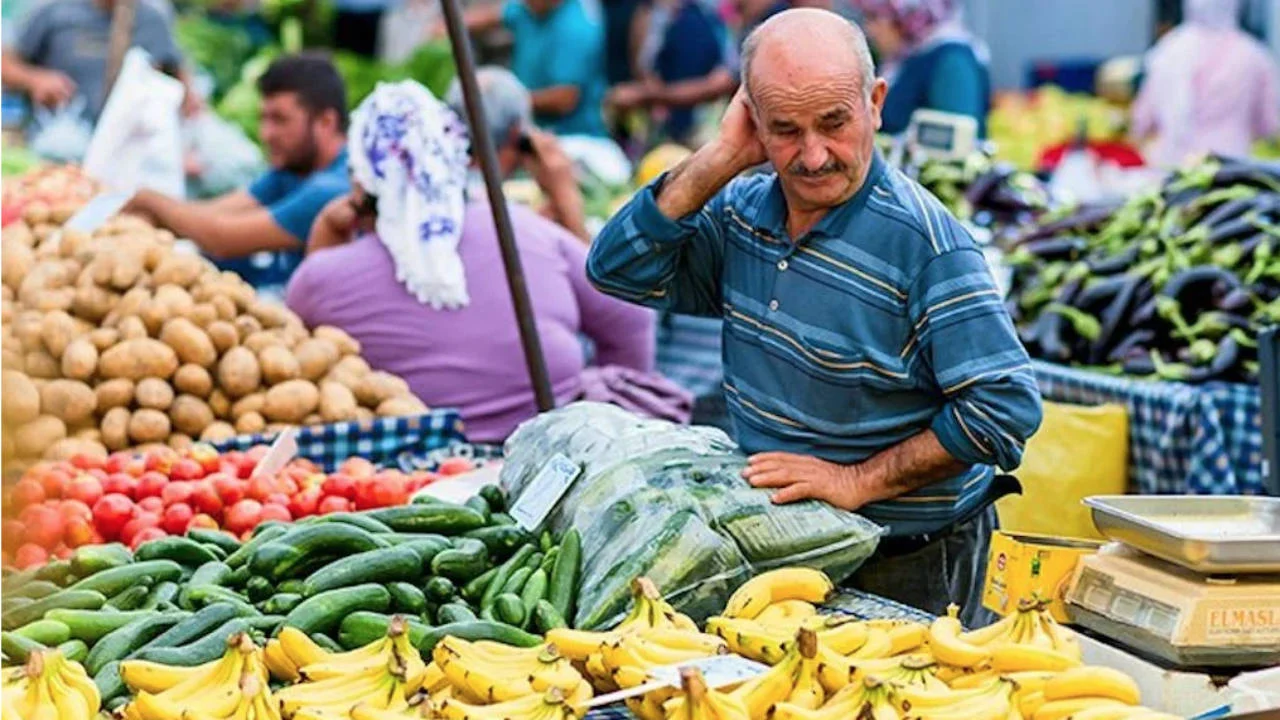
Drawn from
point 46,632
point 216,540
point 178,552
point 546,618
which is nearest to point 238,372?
point 216,540

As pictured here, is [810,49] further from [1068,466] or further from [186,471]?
[1068,466]

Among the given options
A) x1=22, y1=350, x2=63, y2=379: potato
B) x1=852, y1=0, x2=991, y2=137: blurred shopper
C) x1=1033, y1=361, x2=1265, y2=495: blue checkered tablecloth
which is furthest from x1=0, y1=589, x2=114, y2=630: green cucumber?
x1=852, y1=0, x2=991, y2=137: blurred shopper

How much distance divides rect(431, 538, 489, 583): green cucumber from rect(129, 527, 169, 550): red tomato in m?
0.86

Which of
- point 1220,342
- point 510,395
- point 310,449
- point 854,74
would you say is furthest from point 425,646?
point 1220,342

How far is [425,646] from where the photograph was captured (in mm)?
3211

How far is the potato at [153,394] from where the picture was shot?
519 centimetres

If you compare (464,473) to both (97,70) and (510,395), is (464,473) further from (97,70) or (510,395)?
(97,70)

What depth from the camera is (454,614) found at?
3391 mm

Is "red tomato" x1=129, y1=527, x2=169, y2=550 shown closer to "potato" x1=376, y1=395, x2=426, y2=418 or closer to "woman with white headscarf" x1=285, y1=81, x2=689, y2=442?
"potato" x1=376, y1=395, x2=426, y2=418

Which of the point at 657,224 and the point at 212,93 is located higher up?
A: the point at 657,224

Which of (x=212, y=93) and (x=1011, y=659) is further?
(x=212, y=93)

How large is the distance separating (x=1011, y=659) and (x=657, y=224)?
1.22m

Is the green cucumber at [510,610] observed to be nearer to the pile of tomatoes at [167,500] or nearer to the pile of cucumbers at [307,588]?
the pile of cucumbers at [307,588]

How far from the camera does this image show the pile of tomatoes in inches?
165
